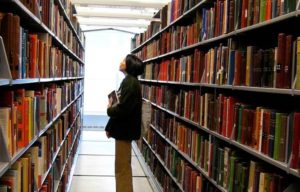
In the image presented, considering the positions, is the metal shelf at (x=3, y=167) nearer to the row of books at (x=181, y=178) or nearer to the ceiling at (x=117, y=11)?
the row of books at (x=181, y=178)

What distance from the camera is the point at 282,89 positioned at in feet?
5.71

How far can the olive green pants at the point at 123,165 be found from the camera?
4016 mm

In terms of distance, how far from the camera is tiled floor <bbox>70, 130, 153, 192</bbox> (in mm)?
4992

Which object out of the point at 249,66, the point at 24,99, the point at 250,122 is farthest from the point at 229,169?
the point at 24,99

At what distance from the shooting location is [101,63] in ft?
35.9

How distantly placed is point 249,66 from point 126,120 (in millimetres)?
2013

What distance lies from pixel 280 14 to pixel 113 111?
7.66 feet

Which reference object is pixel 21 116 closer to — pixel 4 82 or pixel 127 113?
pixel 4 82

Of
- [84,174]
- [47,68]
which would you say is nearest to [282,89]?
[47,68]

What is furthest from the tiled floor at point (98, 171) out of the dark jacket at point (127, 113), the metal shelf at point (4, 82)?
the metal shelf at point (4, 82)

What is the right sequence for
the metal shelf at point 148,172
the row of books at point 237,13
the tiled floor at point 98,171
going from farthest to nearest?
the tiled floor at point 98,171 → the metal shelf at point 148,172 → the row of books at point 237,13

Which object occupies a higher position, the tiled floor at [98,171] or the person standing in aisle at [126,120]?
the person standing in aisle at [126,120]

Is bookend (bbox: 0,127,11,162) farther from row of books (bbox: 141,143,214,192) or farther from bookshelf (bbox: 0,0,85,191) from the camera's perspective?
row of books (bbox: 141,143,214,192)

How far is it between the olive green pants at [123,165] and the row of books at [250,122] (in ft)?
2.81
